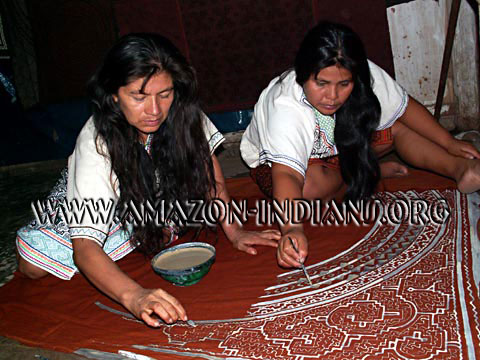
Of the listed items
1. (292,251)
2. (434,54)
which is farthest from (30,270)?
(434,54)

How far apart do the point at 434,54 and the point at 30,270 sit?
343cm

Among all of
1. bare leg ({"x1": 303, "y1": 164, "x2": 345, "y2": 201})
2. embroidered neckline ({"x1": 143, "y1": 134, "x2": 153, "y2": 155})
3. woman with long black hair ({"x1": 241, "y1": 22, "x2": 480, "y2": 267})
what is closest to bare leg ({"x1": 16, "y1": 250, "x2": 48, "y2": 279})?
embroidered neckline ({"x1": 143, "y1": 134, "x2": 153, "y2": 155})

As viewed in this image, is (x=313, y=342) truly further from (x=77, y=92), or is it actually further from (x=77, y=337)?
(x=77, y=92)

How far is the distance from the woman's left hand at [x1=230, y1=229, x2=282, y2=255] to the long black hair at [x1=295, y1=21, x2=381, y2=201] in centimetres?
59

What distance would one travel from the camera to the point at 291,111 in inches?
81.0

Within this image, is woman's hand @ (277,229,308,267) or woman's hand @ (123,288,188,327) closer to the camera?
woman's hand @ (123,288,188,327)

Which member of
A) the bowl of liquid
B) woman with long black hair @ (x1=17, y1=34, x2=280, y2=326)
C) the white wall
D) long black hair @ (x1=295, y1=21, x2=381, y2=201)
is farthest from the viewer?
the white wall

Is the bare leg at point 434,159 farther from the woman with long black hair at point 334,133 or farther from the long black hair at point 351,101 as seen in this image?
the long black hair at point 351,101

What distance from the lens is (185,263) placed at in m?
1.80

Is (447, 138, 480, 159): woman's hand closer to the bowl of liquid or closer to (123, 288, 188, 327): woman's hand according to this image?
the bowl of liquid

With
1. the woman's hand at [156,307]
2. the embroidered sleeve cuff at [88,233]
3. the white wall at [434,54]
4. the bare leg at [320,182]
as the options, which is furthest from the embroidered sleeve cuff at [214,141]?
the white wall at [434,54]

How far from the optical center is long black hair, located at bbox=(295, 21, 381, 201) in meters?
1.86

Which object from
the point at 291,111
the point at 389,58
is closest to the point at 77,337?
the point at 291,111

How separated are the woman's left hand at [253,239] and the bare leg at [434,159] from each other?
38.1 inches
